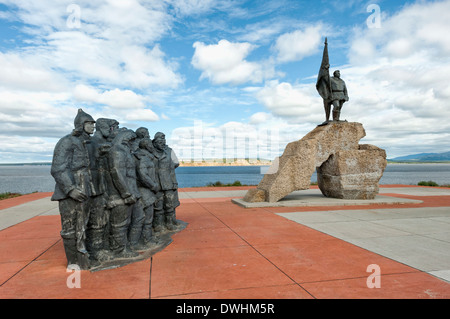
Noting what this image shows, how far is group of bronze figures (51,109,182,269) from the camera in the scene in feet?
13.9

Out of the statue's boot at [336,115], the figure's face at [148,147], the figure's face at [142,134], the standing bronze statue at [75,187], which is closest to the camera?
the standing bronze statue at [75,187]

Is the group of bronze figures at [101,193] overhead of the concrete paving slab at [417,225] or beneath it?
overhead

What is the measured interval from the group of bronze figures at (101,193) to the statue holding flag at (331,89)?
7.70m

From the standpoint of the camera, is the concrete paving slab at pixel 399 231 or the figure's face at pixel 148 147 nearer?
the concrete paving slab at pixel 399 231

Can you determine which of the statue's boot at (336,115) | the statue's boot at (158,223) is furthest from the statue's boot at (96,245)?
the statue's boot at (336,115)

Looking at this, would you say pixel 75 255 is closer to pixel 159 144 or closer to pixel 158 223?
pixel 158 223

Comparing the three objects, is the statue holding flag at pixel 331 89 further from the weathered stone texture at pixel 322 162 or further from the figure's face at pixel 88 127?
the figure's face at pixel 88 127

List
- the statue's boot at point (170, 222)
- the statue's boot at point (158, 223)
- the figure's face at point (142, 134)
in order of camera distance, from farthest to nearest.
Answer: the statue's boot at point (170, 222)
the statue's boot at point (158, 223)
the figure's face at point (142, 134)

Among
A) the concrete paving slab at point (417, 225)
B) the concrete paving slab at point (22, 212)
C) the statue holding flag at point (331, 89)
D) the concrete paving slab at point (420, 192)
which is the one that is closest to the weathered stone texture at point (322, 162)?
the statue holding flag at point (331, 89)

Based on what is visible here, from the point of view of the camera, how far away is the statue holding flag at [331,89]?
35.1 ft

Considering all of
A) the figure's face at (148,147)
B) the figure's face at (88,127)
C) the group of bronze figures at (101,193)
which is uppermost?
the figure's face at (88,127)

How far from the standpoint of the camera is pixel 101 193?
4605 mm
